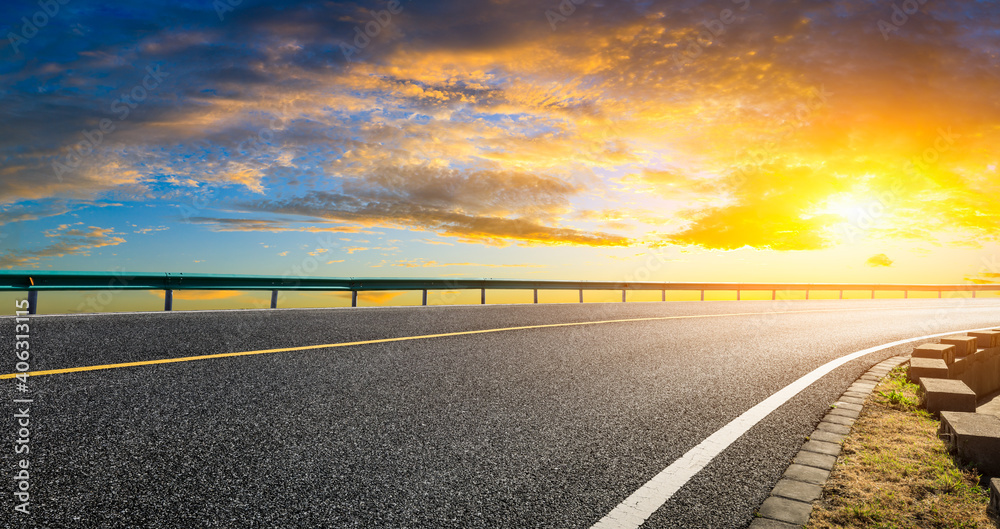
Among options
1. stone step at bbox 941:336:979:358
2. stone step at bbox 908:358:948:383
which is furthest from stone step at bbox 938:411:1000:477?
stone step at bbox 941:336:979:358

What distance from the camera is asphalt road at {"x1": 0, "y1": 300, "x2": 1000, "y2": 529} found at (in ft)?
9.59

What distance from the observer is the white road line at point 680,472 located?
2.89 m

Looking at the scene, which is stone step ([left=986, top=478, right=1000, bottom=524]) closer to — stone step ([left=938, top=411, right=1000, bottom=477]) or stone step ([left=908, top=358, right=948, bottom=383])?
stone step ([left=938, top=411, right=1000, bottom=477])

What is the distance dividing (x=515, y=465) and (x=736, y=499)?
51.8 inches

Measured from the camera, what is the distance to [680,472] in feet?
11.6

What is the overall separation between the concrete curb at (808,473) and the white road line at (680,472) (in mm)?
450

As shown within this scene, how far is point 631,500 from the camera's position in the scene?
3.10 metres

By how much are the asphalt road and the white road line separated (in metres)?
0.06

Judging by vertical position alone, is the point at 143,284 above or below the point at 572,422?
above

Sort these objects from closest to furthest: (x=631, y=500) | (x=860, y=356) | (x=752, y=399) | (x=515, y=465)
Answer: (x=631, y=500), (x=515, y=465), (x=752, y=399), (x=860, y=356)

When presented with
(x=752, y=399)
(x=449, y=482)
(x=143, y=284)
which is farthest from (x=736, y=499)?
(x=143, y=284)

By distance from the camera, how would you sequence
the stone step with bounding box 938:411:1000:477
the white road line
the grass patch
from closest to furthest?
the white road line
the grass patch
the stone step with bounding box 938:411:1000:477

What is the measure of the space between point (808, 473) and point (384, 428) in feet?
9.70

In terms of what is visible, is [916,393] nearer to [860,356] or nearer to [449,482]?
[860,356]
